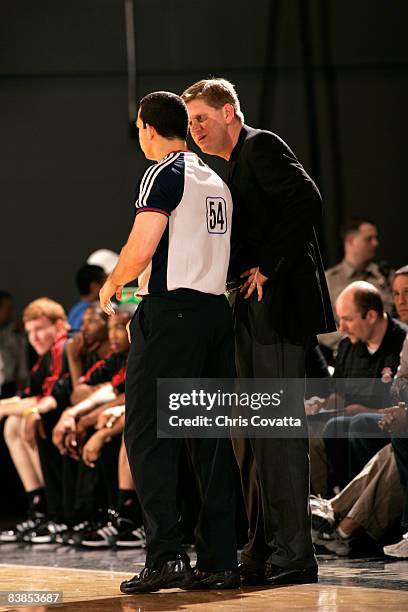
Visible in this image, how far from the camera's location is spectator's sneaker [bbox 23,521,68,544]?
5.11m

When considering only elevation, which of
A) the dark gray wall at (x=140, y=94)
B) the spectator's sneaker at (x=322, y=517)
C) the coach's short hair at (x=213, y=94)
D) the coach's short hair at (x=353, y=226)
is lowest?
the spectator's sneaker at (x=322, y=517)

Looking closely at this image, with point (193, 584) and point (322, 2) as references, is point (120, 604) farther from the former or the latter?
point (322, 2)

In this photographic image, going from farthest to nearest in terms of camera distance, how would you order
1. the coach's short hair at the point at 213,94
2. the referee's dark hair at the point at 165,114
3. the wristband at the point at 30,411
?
the wristband at the point at 30,411 → the coach's short hair at the point at 213,94 → the referee's dark hair at the point at 165,114

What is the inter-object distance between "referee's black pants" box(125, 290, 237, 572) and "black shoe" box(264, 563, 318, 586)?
5.3 inches

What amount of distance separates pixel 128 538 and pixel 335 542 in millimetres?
1025

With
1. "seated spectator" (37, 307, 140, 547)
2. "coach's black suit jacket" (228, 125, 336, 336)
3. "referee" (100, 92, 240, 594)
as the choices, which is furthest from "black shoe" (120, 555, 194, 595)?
"seated spectator" (37, 307, 140, 547)

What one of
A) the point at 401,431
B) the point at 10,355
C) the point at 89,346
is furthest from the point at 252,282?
the point at 10,355

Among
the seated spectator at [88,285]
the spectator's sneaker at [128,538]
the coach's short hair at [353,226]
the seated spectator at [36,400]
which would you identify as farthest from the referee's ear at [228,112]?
the seated spectator at [88,285]

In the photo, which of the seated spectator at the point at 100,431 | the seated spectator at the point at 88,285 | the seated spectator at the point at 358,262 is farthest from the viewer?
the seated spectator at the point at 88,285

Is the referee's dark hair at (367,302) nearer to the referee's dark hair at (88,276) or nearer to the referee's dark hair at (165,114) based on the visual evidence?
the referee's dark hair at (165,114)

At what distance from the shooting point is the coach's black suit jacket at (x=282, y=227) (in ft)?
10.5

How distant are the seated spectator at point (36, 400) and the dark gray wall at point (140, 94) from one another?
159cm

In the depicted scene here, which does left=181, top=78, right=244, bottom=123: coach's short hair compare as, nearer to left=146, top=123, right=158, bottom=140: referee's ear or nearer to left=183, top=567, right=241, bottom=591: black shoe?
left=146, top=123, right=158, bottom=140: referee's ear

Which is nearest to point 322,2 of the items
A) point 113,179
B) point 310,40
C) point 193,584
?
point 310,40
